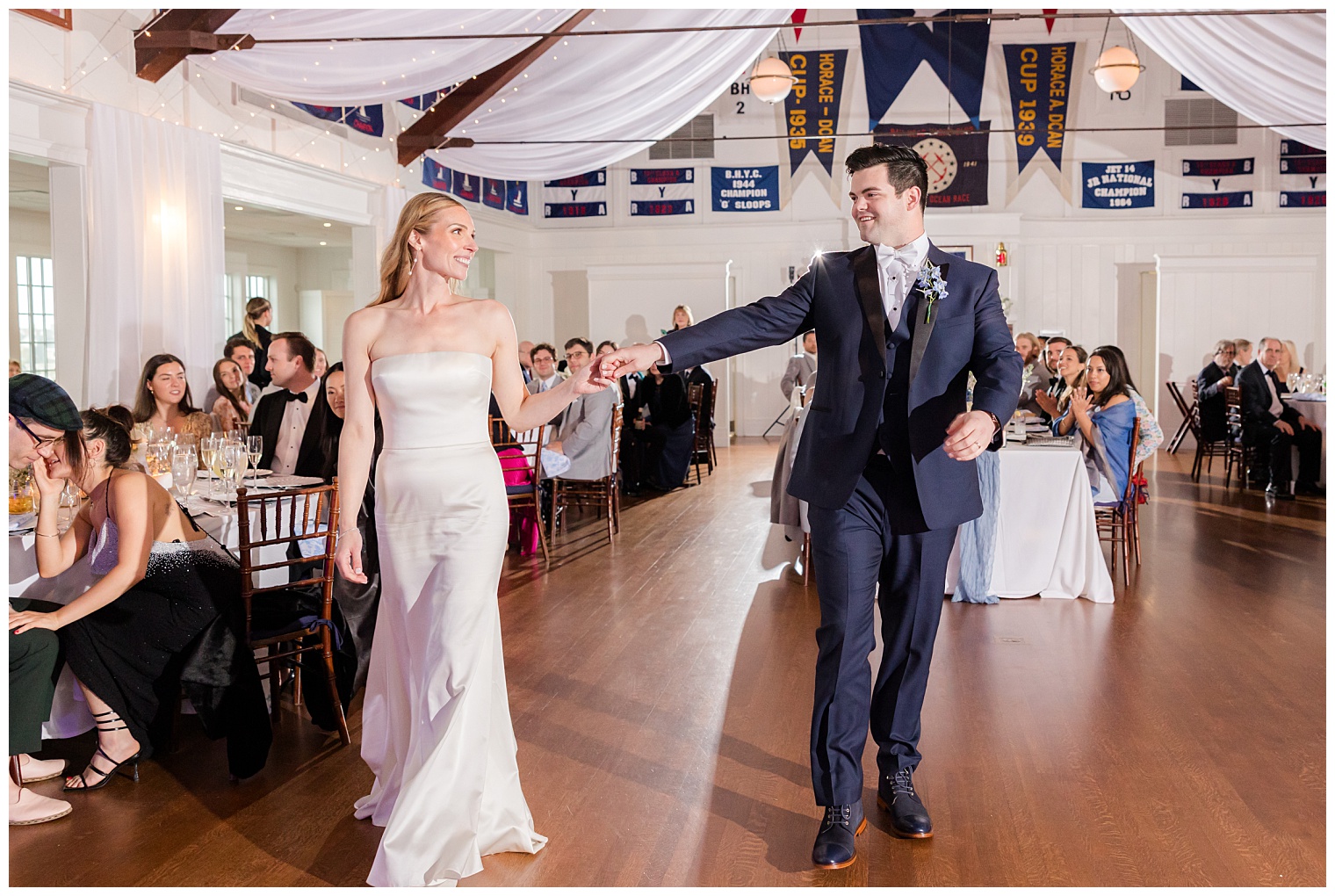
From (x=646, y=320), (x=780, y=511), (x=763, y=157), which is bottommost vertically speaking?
(x=780, y=511)

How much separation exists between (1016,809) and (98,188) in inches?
257

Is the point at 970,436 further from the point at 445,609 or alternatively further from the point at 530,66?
the point at 530,66

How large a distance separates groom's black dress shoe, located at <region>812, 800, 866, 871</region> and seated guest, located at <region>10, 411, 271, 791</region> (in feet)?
5.78

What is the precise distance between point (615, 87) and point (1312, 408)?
6.37m

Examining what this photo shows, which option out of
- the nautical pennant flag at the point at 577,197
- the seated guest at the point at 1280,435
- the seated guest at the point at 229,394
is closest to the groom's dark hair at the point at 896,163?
the seated guest at the point at 229,394

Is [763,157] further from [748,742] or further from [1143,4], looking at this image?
[748,742]

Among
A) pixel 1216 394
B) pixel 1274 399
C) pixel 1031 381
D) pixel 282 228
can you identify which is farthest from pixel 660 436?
pixel 282 228

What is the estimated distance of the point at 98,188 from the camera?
704 centimetres

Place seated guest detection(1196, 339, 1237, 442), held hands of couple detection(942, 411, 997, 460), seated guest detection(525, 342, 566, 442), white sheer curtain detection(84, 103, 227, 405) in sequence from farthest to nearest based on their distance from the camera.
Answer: seated guest detection(1196, 339, 1237, 442)
seated guest detection(525, 342, 566, 442)
white sheer curtain detection(84, 103, 227, 405)
held hands of couple detection(942, 411, 997, 460)

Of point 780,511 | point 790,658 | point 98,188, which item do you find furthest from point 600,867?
point 98,188

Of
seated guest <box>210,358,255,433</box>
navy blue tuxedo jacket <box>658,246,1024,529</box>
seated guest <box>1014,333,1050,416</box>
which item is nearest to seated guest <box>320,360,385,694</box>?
navy blue tuxedo jacket <box>658,246,1024,529</box>

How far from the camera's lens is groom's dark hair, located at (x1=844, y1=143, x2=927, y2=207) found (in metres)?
2.75

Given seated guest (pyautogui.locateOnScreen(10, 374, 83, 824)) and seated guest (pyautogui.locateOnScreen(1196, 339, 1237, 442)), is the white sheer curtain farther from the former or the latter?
seated guest (pyautogui.locateOnScreen(1196, 339, 1237, 442))

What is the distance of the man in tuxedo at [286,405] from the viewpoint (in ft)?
18.1
